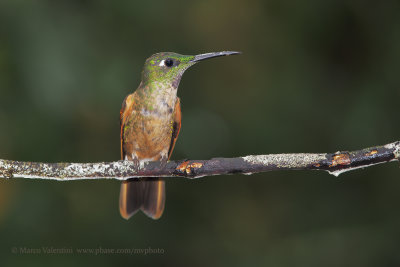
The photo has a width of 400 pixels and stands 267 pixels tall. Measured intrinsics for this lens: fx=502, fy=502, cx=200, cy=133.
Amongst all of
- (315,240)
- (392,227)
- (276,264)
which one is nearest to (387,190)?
(392,227)

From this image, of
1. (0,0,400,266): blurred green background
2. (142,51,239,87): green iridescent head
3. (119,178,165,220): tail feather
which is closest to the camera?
(142,51,239,87): green iridescent head

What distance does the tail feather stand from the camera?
394 cm

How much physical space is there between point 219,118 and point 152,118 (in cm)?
213

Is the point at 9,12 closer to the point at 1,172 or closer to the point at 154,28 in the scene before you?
the point at 154,28

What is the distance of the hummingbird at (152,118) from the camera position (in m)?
3.51

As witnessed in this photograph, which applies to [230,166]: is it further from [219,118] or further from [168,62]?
[219,118]

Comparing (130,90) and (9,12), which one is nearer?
(9,12)

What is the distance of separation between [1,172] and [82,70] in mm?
2071

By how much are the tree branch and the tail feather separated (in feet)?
3.77

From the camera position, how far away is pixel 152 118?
3.56 m

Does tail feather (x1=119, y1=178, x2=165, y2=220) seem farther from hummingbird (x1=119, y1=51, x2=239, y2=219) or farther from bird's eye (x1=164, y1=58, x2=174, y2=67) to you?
bird's eye (x1=164, y1=58, x2=174, y2=67)

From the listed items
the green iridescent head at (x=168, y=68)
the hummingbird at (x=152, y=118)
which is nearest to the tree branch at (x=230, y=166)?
the hummingbird at (x=152, y=118)

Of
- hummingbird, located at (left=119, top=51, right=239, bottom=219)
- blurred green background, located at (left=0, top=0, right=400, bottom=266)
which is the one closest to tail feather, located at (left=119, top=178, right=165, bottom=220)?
hummingbird, located at (left=119, top=51, right=239, bottom=219)

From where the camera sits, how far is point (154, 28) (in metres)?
5.32
